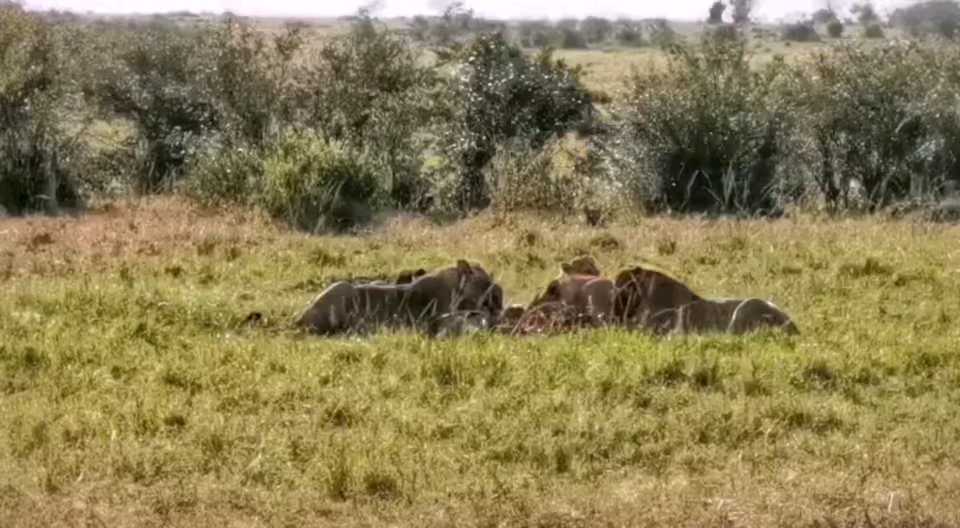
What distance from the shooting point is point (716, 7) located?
56.4 metres

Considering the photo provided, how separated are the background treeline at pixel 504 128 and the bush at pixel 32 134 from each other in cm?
2

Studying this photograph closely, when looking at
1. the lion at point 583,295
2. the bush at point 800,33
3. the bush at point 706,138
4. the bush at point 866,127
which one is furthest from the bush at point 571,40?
the lion at point 583,295

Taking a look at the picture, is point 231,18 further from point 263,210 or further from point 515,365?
point 515,365

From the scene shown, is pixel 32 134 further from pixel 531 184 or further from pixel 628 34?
pixel 628 34

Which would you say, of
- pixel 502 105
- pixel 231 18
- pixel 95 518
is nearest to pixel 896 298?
pixel 95 518

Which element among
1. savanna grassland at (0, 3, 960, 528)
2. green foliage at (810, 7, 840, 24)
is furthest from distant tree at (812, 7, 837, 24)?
savanna grassland at (0, 3, 960, 528)

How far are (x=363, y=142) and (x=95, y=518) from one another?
12.9 metres

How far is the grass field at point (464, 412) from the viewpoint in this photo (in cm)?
543

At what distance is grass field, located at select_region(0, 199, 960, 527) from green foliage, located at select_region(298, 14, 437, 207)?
22.9 ft

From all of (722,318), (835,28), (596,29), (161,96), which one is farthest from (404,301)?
(596,29)

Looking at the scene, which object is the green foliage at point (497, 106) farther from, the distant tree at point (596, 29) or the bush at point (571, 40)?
the distant tree at point (596, 29)

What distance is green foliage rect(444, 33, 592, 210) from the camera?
1803cm

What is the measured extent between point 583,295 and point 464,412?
2.48m

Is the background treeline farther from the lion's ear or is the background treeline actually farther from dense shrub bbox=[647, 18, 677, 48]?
dense shrub bbox=[647, 18, 677, 48]
